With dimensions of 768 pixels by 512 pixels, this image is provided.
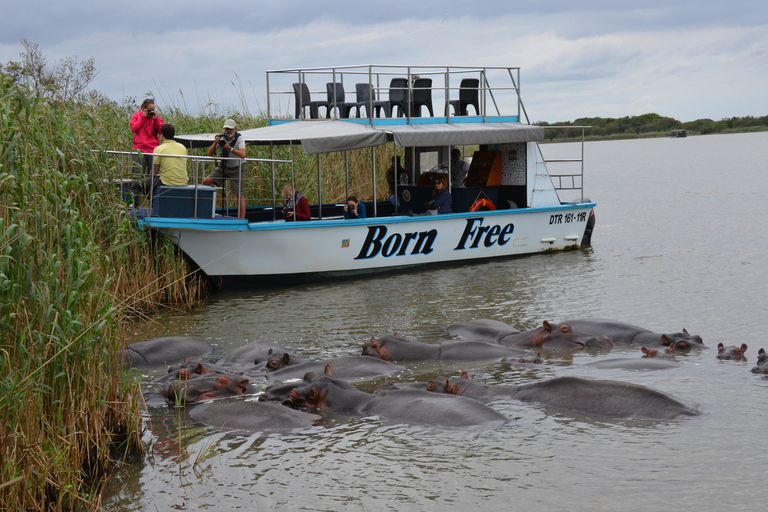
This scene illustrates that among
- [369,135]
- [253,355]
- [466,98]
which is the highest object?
[466,98]

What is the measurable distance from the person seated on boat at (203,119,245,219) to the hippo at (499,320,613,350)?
540 cm

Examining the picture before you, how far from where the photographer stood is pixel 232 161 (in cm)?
1370

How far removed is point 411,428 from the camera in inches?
279

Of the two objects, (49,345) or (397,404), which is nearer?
(49,345)

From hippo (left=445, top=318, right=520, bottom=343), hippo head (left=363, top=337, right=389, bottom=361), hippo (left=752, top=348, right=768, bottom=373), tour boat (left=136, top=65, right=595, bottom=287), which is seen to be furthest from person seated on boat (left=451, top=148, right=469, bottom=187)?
hippo (left=752, top=348, right=768, bottom=373)

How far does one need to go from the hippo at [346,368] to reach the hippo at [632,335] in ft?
8.80

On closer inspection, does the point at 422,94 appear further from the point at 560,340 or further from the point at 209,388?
the point at 209,388

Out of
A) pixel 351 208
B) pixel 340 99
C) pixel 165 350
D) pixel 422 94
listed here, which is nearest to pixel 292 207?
pixel 351 208

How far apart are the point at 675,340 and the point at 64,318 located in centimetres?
689

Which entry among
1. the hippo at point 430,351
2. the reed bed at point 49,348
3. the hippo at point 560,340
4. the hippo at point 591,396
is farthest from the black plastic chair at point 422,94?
the reed bed at point 49,348

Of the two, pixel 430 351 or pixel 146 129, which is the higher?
pixel 146 129

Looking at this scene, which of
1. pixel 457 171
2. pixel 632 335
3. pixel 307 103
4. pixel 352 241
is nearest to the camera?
pixel 632 335

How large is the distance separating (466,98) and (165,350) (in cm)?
980

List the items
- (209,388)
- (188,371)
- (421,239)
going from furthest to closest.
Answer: (421,239)
(188,371)
(209,388)
